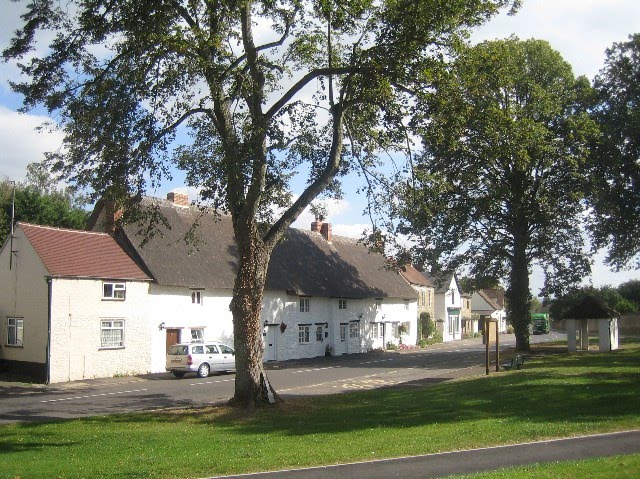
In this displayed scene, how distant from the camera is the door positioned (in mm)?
40156

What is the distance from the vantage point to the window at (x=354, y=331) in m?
49.1

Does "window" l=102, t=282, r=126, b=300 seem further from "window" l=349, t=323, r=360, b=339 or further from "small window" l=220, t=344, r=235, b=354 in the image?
"window" l=349, t=323, r=360, b=339

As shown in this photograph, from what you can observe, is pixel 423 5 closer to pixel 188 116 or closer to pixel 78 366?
pixel 188 116

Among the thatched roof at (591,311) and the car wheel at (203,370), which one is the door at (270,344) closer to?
the car wheel at (203,370)

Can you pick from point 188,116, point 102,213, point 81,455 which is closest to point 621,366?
point 188,116

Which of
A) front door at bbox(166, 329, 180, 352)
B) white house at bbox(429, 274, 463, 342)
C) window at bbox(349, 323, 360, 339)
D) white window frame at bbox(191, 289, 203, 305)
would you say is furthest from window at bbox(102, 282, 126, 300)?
white house at bbox(429, 274, 463, 342)

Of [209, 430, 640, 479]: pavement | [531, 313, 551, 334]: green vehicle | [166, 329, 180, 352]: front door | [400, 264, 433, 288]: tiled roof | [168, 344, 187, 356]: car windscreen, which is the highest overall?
[400, 264, 433, 288]: tiled roof

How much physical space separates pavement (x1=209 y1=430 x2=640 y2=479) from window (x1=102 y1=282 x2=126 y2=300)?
22.6 metres

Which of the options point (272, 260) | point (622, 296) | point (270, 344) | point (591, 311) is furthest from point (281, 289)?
point (622, 296)

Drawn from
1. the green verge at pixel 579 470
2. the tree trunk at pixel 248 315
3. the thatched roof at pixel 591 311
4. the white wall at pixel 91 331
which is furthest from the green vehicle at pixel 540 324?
the green verge at pixel 579 470

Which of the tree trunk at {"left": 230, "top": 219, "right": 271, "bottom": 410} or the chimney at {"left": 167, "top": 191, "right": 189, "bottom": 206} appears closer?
the tree trunk at {"left": 230, "top": 219, "right": 271, "bottom": 410}

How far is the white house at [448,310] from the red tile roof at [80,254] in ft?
139

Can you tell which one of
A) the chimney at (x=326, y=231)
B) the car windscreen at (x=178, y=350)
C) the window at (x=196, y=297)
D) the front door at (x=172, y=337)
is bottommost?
the car windscreen at (x=178, y=350)

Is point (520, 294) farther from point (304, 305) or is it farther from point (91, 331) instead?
point (91, 331)
